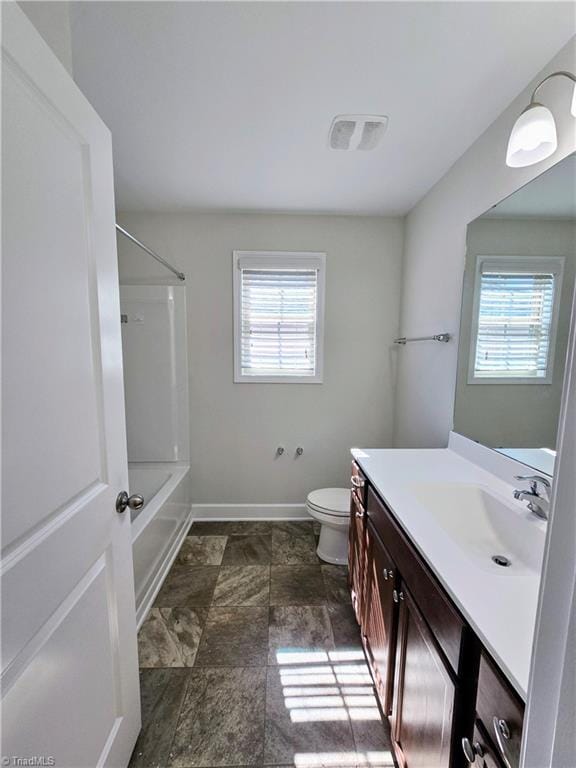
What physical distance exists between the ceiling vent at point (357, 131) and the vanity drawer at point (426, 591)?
1672mm

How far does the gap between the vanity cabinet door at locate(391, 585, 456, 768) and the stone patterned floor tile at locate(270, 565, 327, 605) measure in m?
0.76

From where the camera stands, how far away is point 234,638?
1.50 m

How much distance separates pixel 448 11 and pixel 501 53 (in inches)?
11.0

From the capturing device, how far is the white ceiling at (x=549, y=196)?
994 millimetres

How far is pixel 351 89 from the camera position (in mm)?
1234

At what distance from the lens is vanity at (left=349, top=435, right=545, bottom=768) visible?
0.59m

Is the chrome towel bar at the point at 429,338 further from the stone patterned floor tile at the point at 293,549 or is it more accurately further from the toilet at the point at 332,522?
the stone patterned floor tile at the point at 293,549

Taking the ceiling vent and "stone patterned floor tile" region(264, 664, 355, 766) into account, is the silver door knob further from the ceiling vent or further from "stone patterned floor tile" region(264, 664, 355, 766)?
the ceiling vent

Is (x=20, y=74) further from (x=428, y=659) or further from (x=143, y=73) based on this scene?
(x=428, y=659)

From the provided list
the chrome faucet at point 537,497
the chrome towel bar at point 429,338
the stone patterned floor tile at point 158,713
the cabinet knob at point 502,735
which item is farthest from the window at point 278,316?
the cabinet knob at point 502,735

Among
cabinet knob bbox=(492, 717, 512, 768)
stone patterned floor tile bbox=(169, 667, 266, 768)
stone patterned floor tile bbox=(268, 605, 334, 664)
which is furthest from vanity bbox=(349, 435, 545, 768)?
stone patterned floor tile bbox=(169, 667, 266, 768)

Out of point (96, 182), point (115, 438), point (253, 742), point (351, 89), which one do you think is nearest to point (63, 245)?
point (96, 182)

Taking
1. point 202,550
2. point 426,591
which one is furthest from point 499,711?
point 202,550

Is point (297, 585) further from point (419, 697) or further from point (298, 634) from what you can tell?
point (419, 697)
